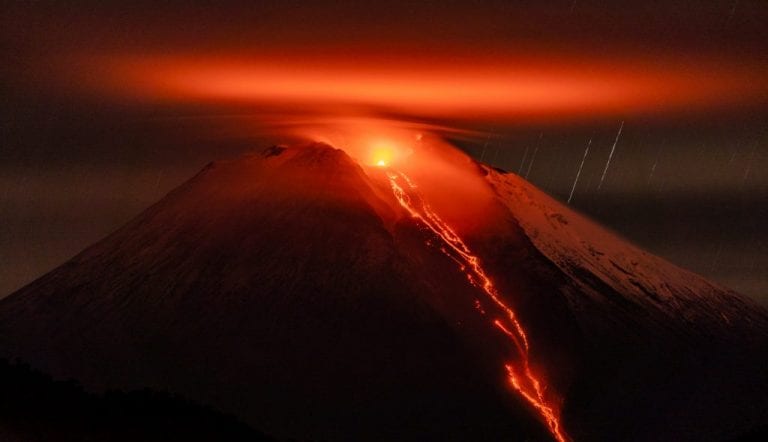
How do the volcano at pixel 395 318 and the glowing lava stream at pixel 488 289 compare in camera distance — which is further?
the volcano at pixel 395 318

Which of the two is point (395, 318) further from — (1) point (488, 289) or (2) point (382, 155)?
(2) point (382, 155)

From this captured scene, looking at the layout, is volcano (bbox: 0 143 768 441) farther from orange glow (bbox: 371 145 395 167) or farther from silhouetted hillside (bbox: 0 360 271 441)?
orange glow (bbox: 371 145 395 167)

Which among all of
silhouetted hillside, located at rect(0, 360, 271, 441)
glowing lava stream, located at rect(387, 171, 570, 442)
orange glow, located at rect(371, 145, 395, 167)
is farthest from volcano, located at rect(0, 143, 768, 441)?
orange glow, located at rect(371, 145, 395, 167)

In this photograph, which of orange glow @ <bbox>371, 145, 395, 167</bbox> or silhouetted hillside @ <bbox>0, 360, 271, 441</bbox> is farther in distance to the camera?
orange glow @ <bbox>371, 145, 395, 167</bbox>

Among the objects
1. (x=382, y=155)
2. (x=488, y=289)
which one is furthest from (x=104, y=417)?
(x=382, y=155)

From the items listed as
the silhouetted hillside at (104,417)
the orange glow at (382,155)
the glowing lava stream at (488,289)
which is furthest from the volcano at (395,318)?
the orange glow at (382,155)

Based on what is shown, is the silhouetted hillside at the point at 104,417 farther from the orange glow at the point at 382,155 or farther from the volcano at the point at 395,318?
the orange glow at the point at 382,155

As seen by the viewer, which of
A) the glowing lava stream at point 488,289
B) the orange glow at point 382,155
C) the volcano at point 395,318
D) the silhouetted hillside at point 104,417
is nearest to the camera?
the silhouetted hillside at point 104,417
